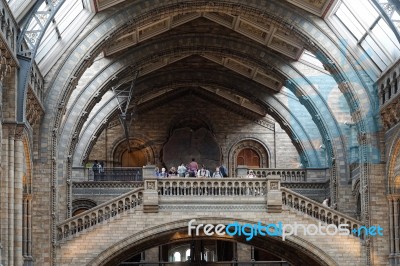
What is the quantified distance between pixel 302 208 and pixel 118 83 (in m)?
11.4

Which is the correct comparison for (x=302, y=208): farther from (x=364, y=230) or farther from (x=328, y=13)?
(x=328, y=13)

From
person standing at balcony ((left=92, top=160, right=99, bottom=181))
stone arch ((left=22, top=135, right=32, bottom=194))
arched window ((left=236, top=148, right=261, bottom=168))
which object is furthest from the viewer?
arched window ((left=236, top=148, right=261, bottom=168))

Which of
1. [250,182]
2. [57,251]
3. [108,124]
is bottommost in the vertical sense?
[57,251]

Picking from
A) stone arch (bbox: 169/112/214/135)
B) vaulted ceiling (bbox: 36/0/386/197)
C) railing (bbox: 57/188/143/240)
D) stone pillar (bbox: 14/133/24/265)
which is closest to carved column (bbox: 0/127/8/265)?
stone pillar (bbox: 14/133/24/265)

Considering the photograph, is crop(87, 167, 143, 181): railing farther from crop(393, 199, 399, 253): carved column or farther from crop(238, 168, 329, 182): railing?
crop(393, 199, 399, 253): carved column

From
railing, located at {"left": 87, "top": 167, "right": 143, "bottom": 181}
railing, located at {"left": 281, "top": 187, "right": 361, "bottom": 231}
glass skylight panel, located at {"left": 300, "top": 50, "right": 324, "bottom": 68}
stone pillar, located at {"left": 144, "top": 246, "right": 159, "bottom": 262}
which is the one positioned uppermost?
glass skylight panel, located at {"left": 300, "top": 50, "right": 324, "bottom": 68}

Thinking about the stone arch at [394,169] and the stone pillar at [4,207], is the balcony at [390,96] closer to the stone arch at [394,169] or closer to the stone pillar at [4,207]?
the stone arch at [394,169]

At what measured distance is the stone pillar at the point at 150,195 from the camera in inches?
1291

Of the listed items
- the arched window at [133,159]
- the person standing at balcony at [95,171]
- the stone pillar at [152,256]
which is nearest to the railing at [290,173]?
the stone pillar at [152,256]

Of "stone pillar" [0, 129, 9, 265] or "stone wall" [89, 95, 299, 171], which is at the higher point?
"stone wall" [89, 95, 299, 171]

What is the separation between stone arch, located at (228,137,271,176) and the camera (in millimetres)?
48750

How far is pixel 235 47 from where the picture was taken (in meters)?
40.3

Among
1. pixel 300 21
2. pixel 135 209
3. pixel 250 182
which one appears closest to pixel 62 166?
pixel 135 209

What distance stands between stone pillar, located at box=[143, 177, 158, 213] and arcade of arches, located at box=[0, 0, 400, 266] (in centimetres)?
5
